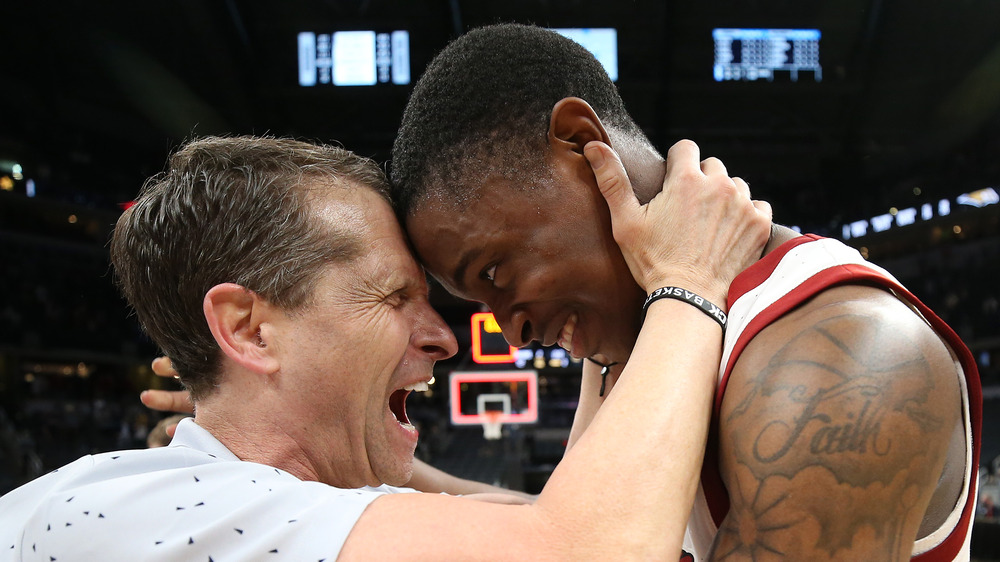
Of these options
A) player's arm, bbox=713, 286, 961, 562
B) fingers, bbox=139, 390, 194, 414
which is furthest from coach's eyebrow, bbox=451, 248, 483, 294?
fingers, bbox=139, 390, 194, 414

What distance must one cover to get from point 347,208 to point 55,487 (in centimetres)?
66

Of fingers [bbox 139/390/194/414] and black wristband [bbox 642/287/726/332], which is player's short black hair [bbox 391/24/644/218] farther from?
fingers [bbox 139/390/194/414]

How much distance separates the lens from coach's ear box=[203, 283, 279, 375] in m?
1.39

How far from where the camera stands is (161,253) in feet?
4.80

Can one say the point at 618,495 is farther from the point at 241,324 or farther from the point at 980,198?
the point at 980,198

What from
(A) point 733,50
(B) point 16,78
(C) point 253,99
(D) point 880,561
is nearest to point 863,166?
(A) point 733,50

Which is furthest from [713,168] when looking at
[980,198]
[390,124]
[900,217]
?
[900,217]

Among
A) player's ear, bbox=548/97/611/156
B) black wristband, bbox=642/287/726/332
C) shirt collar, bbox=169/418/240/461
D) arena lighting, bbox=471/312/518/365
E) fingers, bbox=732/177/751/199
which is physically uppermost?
player's ear, bbox=548/97/611/156

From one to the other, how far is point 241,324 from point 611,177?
73cm

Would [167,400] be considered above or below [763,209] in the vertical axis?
below

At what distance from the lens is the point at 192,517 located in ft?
3.54

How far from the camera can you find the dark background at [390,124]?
471 inches

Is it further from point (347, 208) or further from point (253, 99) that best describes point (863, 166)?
point (347, 208)

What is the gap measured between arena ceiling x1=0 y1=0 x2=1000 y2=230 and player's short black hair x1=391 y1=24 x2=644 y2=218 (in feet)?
32.3
